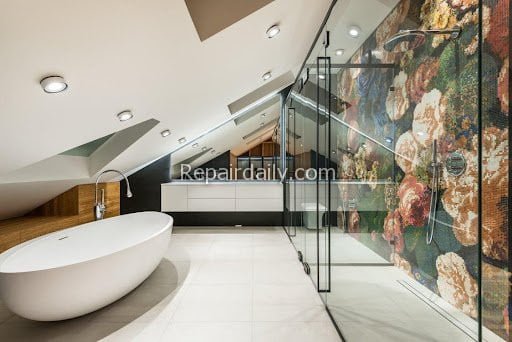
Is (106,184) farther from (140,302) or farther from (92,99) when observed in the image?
(92,99)

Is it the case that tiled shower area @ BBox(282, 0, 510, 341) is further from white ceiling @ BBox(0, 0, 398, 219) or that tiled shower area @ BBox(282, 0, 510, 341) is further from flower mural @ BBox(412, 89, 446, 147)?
white ceiling @ BBox(0, 0, 398, 219)

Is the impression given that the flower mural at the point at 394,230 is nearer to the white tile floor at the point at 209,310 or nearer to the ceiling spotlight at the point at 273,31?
the white tile floor at the point at 209,310

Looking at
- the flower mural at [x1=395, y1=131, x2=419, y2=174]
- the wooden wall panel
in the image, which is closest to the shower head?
the flower mural at [x1=395, y1=131, x2=419, y2=174]

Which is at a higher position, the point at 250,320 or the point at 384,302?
the point at 384,302

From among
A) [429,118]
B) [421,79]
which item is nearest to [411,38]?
[421,79]

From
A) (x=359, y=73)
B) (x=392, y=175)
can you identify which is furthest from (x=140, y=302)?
(x=359, y=73)

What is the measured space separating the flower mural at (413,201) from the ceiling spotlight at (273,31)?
159 cm

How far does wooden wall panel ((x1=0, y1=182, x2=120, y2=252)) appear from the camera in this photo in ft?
8.86

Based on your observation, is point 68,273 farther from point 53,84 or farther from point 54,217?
point 54,217

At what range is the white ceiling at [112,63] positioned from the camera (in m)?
1.23

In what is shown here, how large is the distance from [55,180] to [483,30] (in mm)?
3628

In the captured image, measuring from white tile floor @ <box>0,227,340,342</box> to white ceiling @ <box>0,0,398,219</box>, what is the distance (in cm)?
143

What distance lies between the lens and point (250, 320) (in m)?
2.05

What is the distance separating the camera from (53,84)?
1478 millimetres
